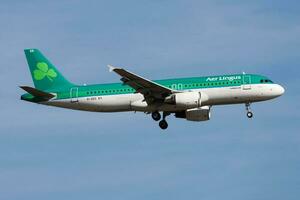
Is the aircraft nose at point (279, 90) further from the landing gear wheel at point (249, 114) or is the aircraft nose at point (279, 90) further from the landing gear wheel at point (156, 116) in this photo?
the landing gear wheel at point (156, 116)

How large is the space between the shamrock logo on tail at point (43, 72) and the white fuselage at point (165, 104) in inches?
152

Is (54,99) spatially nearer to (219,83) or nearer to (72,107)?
(72,107)

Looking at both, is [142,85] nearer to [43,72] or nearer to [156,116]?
[156,116]

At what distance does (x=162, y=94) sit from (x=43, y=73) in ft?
42.5

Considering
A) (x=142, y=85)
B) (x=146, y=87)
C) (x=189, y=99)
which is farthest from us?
(x=146, y=87)

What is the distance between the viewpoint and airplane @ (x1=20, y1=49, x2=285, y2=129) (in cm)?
7081

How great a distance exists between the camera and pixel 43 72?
78.4m

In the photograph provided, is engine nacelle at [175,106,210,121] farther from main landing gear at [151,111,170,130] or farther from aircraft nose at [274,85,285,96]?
aircraft nose at [274,85,285,96]

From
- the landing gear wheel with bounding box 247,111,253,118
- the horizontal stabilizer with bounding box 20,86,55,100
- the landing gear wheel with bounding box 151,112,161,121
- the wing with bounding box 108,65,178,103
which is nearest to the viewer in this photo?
the wing with bounding box 108,65,178,103

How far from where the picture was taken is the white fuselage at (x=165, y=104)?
7094cm

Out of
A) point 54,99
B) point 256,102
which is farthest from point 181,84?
point 54,99

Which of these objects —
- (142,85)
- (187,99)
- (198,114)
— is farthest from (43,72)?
(187,99)

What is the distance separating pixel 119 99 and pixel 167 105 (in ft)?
13.9

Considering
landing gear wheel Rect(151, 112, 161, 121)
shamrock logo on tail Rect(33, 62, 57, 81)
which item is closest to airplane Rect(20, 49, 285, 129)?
landing gear wheel Rect(151, 112, 161, 121)
